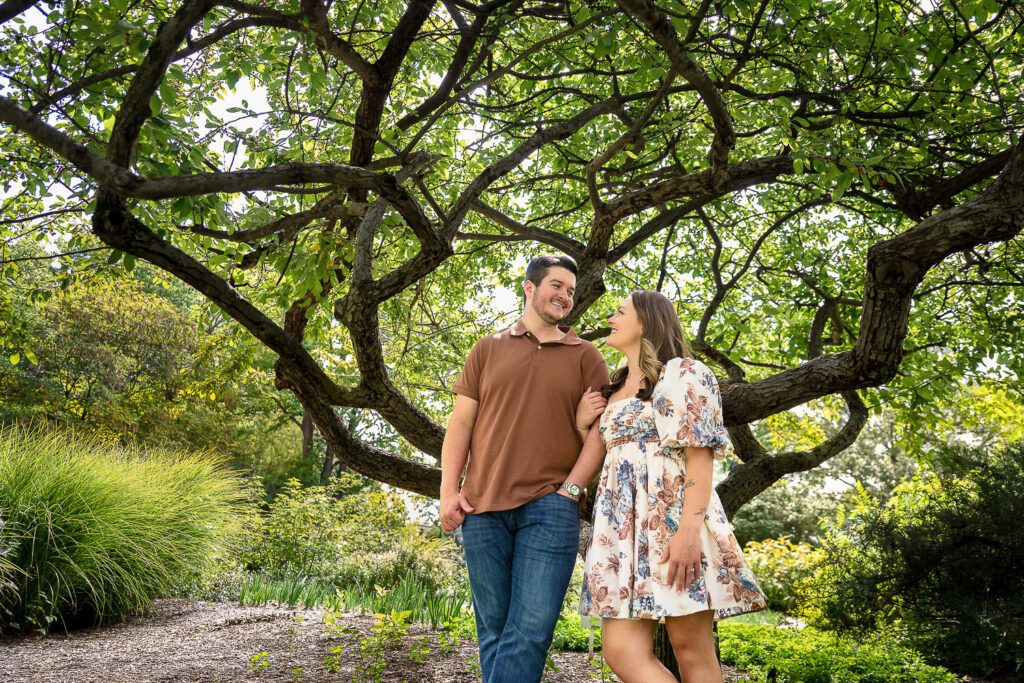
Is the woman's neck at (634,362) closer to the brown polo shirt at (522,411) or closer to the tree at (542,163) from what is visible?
the brown polo shirt at (522,411)

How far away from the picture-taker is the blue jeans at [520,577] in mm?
2498

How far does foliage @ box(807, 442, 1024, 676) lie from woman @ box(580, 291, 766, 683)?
9.83 feet

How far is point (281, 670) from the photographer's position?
4.83m

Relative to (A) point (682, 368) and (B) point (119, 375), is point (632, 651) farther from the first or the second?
(B) point (119, 375)

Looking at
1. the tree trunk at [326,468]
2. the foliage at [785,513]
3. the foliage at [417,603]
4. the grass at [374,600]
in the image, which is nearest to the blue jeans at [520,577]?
the foliage at [417,603]

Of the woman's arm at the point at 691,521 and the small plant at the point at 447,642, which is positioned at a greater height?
the woman's arm at the point at 691,521

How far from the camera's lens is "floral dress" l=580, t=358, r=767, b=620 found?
247 cm

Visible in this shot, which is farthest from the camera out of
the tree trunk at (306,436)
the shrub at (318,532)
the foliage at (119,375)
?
the tree trunk at (306,436)

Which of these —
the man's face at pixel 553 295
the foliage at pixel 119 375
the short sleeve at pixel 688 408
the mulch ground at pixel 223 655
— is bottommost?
the mulch ground at pixel 223 655

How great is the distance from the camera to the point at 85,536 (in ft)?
23.2

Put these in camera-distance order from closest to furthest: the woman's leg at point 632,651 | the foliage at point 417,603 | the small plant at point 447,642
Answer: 1. the woman's leg at point 632,651
2. the small plant at point 447,642
3. the foliage at point 417,603

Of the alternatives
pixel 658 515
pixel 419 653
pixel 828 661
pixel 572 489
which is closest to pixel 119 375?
pixel 419 653

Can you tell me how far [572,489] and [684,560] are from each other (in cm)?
46

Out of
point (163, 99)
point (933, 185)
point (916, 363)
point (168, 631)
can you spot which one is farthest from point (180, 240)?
point (916, 363)
